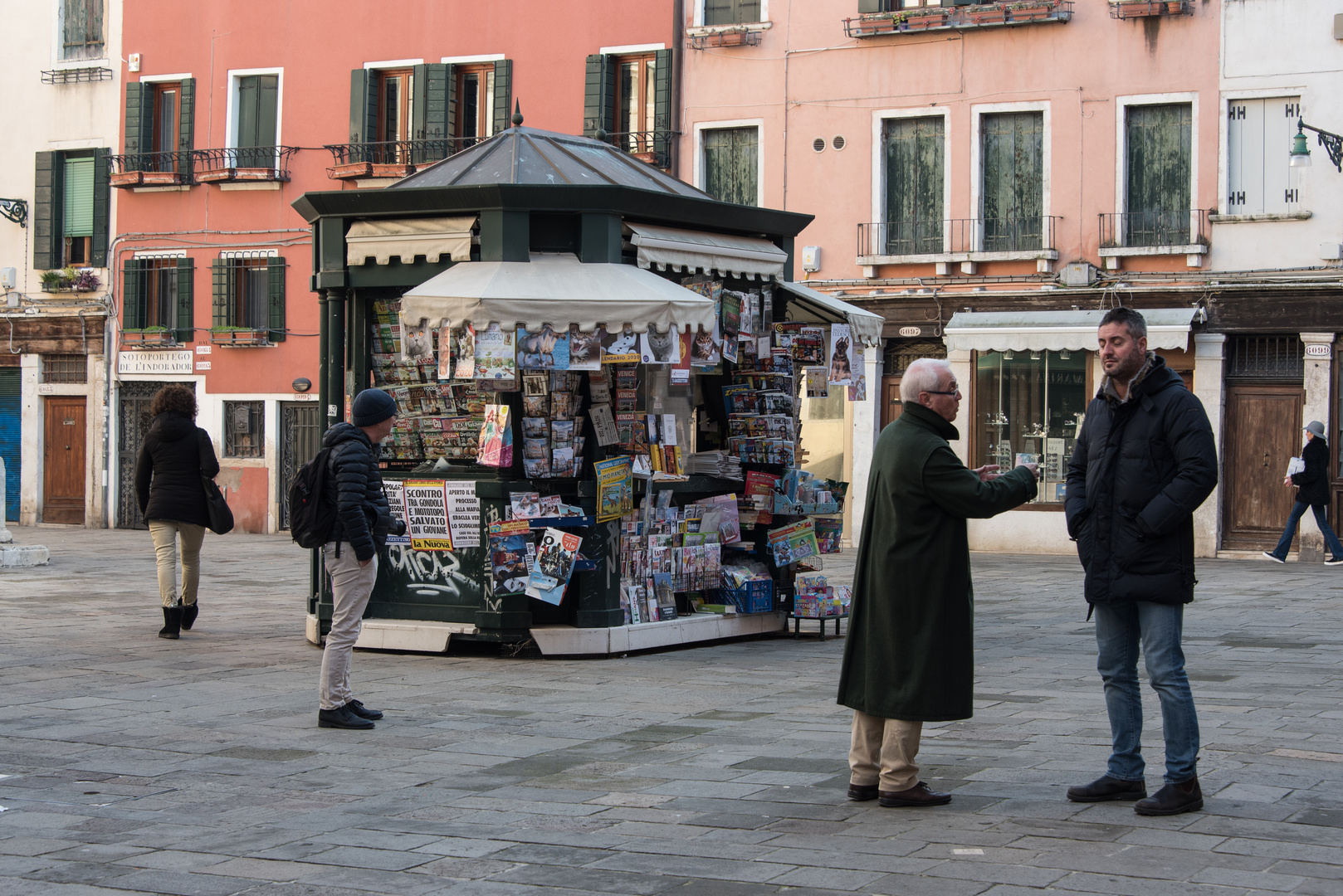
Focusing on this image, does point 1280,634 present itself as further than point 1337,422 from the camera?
No

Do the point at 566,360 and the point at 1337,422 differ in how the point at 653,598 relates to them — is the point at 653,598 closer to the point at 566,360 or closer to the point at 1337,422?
the point at 566,360

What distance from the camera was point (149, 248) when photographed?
27156 mm

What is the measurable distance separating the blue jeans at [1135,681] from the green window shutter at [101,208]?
81.6ft

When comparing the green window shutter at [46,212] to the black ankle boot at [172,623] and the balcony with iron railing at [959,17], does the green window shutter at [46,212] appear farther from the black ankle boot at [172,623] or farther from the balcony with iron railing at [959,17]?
the black ankle boot at [172,623]

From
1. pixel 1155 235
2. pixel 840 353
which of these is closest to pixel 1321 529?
pixel 1155 235

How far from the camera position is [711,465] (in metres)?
11.2

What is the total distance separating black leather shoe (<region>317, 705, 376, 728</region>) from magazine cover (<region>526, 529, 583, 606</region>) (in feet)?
7.35

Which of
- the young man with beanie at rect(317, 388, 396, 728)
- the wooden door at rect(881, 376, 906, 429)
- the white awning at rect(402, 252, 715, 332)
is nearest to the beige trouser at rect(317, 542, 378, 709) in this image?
the young man with beanie at rect(317, 388, 396, 728)

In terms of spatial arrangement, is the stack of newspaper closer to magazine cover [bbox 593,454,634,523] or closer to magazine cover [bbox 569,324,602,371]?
magazine cover [bbox 593,454,634,523]

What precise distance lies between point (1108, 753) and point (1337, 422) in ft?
48.4

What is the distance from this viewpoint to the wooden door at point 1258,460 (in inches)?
795

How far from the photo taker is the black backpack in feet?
24.8

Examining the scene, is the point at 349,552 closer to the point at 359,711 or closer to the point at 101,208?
the point at 359,711

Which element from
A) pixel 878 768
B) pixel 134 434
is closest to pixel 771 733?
pixel 878 768
